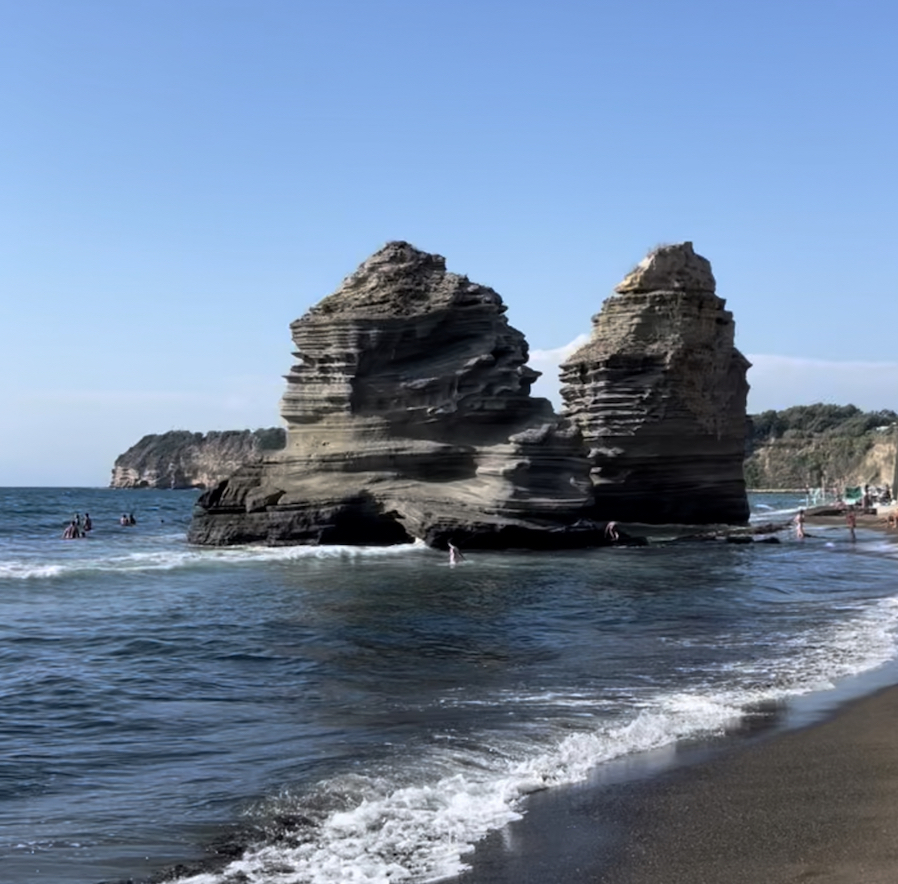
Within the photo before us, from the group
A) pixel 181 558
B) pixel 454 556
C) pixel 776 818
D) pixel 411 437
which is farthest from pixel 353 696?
pixel 411 437

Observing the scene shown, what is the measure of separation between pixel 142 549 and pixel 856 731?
30.1 m

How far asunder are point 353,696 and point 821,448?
13035 centimetres

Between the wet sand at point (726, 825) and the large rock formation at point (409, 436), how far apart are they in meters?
24.4

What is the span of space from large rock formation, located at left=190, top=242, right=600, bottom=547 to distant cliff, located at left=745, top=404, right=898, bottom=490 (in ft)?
254

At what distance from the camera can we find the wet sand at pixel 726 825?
6.11 metres

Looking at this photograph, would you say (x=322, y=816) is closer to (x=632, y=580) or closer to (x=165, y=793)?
(x=165, y=793)

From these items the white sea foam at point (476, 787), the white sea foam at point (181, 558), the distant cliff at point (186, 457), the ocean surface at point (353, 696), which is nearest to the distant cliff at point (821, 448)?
the distant cliff at point (186, 457)

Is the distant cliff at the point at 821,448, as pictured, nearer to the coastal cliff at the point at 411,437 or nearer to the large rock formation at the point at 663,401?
the large rock formation at the point at 663,401

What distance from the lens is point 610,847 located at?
665 centimetres

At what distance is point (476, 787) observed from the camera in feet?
26.7

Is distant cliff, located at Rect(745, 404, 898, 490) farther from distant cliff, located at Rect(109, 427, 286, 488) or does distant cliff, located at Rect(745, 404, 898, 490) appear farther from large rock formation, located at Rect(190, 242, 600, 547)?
large rock formation, located at Rect(190, 242, 600, 547)

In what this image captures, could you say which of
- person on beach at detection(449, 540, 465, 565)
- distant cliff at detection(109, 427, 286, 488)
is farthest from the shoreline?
distant cliff at detection(109, 427, 286, 488)

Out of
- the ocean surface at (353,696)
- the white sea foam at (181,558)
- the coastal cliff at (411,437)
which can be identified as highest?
the coastal cliff at (411,437)

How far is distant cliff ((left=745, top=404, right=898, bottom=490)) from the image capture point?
→ 120 metres
